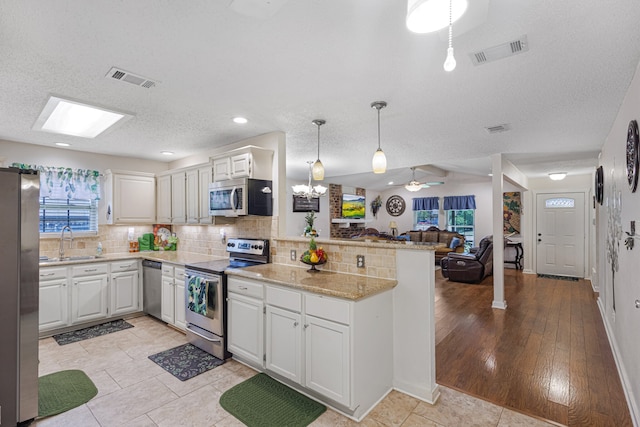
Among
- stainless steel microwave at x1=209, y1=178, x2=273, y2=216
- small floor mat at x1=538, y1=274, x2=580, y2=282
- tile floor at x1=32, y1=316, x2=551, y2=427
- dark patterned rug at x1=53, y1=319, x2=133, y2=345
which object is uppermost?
stainless steel microwave at x1=209, y1=178, x2=273, y2=216

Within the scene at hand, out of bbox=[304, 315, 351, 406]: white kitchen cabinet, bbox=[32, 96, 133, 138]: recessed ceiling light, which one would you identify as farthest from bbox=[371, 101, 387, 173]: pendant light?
bbox=[32, 96, 133, 138]: recessed ceiling light

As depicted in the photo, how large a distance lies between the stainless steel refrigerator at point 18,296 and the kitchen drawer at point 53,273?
1.93 metres

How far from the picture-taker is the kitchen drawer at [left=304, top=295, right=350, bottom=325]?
7.29ft

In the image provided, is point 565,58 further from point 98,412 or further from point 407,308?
point 98,412

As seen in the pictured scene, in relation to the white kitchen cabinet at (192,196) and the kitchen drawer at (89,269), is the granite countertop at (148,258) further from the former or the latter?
the white kitchen cabinet at (192,196)

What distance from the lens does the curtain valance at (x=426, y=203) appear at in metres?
10.3

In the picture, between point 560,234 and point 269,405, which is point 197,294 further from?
point 560,234

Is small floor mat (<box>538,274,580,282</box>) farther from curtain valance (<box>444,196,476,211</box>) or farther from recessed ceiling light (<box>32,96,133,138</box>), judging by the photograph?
recessed ceiling light (<box>32,96,133,138</box>)

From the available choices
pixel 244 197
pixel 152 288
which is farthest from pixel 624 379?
pixel 152 288

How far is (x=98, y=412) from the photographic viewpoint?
234 cm

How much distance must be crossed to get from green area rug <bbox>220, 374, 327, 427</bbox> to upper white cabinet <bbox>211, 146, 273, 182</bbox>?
7.02 ft

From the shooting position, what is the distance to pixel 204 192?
4223mm

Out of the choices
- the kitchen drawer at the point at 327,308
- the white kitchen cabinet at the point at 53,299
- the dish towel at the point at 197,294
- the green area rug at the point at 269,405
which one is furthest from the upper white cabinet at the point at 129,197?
the kitchen drawer at the point at 327,308

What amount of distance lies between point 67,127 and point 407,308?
411 centimetres
